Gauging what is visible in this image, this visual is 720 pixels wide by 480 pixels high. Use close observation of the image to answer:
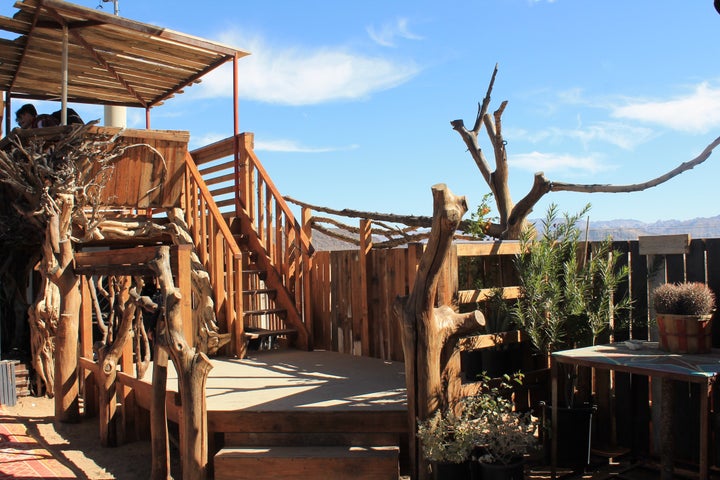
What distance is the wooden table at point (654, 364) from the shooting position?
3986 mm

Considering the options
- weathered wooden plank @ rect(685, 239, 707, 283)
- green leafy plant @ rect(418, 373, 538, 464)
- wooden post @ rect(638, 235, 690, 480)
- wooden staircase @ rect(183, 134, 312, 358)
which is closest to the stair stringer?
wooden staircase @ rect(183, 134, 312, 358)

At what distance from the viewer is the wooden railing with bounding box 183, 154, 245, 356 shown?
319 inches

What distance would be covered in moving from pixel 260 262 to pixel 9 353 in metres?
3.69

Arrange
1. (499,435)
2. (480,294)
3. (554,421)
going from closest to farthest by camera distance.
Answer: (499,435), (554,421), (480,294)

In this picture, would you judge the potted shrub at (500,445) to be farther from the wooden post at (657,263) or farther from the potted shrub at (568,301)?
the wooden post at (657,263)

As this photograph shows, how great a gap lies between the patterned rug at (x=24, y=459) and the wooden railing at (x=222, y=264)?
97.3 inches

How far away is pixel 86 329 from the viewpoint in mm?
7297

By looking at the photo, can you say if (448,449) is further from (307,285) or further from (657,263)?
(307,285)

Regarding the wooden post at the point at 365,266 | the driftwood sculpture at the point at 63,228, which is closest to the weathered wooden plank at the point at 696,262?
the wooden post at the point at 365,266

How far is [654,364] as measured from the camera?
429 cm

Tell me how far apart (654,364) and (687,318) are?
51 cm

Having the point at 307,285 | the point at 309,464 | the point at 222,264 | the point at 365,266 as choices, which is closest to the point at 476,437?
the point at 309,464

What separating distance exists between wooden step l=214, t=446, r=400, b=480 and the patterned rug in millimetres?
1680

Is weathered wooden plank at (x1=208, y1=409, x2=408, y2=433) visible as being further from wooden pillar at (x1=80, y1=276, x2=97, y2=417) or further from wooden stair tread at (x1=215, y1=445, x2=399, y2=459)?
wooden pillar at (x1=80, y1=276, x2=97, y2=417)
